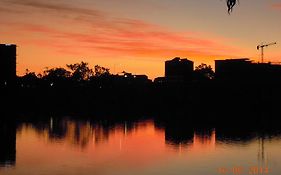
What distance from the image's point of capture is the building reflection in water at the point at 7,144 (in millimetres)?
43244

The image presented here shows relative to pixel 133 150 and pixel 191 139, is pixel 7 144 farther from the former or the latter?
pixel 191 139

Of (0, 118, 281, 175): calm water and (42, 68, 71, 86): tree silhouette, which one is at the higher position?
(42, 68, 71, 86): tree silhouette

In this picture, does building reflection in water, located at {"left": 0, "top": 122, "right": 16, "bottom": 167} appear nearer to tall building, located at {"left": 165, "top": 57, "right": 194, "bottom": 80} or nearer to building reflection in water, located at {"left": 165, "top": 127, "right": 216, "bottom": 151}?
building reflection in water, located at {"left": 165, "top": 127, "right": 216, "bottom": 151}

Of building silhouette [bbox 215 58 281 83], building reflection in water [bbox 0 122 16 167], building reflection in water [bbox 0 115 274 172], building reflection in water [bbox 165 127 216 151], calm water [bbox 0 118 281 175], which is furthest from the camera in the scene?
building silhouette [bbox 215 58 281 83]

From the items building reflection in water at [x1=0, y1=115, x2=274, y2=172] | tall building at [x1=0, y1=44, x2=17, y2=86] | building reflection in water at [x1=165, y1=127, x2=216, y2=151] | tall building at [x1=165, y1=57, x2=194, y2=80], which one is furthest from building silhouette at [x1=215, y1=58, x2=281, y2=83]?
tall building at [x1=0, y1=44, x2=17, y2=86]

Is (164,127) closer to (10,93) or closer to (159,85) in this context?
(10,93)

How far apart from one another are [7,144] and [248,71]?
102061 mm

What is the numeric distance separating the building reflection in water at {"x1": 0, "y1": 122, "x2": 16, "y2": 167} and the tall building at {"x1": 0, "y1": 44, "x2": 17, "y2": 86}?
45.0 m

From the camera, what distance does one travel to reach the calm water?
1631 inches

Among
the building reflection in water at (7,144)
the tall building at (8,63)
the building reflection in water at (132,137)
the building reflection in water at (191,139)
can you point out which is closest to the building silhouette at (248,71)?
the building reflection in water at (132,137)

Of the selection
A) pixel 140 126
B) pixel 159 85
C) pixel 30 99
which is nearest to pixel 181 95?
pixel 159 85

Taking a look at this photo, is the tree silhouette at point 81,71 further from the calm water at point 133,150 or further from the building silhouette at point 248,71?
the calm water at point 133,150

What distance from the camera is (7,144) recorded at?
181 feet

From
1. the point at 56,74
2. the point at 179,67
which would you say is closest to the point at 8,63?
the point at 56,74
